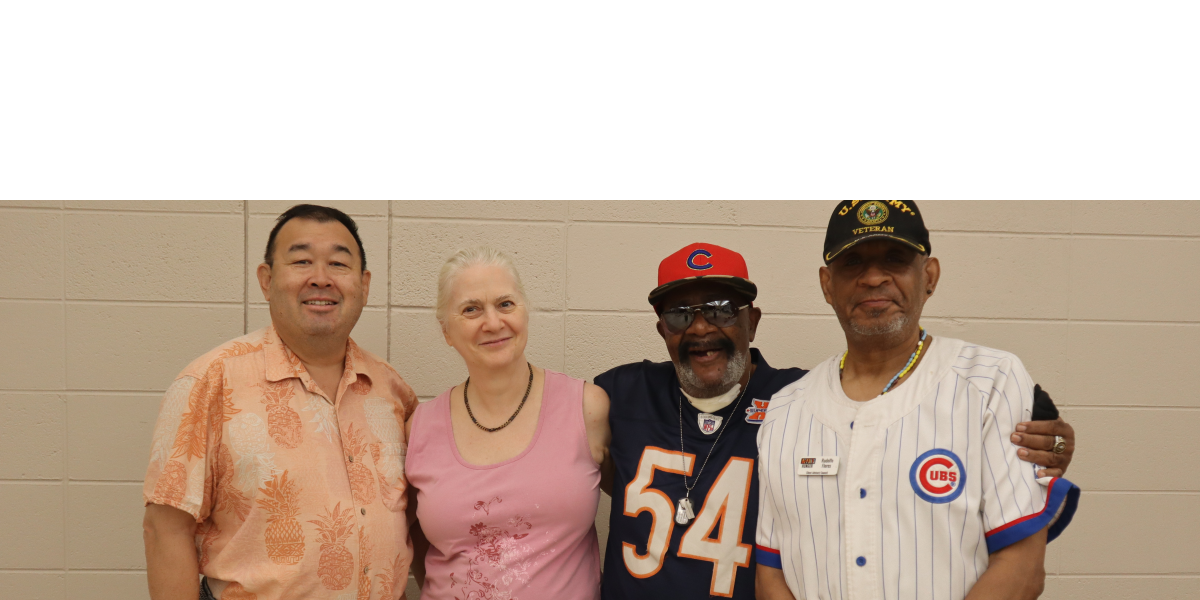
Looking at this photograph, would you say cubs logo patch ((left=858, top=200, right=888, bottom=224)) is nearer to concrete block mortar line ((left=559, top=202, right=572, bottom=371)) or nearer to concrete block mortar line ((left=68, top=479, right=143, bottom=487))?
concrete block mortar line ((left=559, top=202, right=572, bottom=371))

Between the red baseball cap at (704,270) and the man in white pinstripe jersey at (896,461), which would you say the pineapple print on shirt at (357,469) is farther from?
the man in white pinstripe jersey at (896,461)

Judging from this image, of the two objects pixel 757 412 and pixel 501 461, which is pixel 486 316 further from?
pixel 757 412

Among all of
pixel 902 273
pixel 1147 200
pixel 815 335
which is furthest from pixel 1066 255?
pixel 902 273

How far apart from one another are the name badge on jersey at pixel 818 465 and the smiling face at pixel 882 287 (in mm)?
354

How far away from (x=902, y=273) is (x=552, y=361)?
64.4 inches

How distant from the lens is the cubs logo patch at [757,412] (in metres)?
2.31

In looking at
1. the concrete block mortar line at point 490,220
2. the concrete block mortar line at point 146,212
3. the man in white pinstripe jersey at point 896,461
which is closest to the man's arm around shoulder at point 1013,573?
the man in white pinstripe jersey at point 896,461

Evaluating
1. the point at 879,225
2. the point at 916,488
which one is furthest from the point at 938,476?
the point at 879,225

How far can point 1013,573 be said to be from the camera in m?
1.76

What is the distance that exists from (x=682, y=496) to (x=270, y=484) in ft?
4.02

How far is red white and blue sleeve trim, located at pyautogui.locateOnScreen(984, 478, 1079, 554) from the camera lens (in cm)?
175

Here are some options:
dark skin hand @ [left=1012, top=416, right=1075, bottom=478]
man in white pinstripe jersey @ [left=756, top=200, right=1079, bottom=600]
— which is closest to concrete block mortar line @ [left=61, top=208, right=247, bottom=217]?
man in white pinstripe jersey @ [left=756, top=200, right=1079, bottom=600]

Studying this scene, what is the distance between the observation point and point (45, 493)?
10.2 ft
